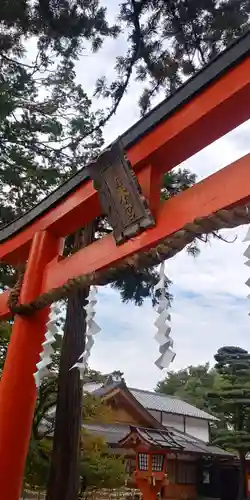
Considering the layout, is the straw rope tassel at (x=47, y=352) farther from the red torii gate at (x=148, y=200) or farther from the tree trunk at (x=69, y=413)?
the tree trunk at (x=69, y=413)

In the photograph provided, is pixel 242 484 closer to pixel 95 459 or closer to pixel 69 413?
pixel 95 459

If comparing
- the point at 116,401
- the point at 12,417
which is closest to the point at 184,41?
the point at 12,417

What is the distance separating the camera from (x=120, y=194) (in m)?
2.69

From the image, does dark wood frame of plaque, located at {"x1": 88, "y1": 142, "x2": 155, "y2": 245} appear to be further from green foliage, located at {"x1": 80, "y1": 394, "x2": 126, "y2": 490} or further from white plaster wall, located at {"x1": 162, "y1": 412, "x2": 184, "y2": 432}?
white plaster wall, located at {"x1": 162, "y1": 412, "x2": 184, "y2": 432}

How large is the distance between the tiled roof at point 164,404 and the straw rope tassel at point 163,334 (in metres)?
20.6

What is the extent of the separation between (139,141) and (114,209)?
1.45 feet

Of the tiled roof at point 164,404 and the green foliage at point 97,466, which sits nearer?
the green foliage at point 97,466

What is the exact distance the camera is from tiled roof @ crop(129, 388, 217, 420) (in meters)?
22.3

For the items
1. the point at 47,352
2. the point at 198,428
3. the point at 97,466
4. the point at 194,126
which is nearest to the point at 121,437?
the point at 97,466

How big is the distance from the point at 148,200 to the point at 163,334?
79cm

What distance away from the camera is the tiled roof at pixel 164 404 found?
22328 mm

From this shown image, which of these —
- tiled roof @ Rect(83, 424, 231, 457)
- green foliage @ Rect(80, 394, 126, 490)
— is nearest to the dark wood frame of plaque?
green foliage @ Rect(80, 394, 126, 490)

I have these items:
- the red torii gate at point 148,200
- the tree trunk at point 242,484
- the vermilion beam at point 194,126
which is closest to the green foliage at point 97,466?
the red torii gate at point 148,200

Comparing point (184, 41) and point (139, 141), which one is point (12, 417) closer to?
point (139, 141)
